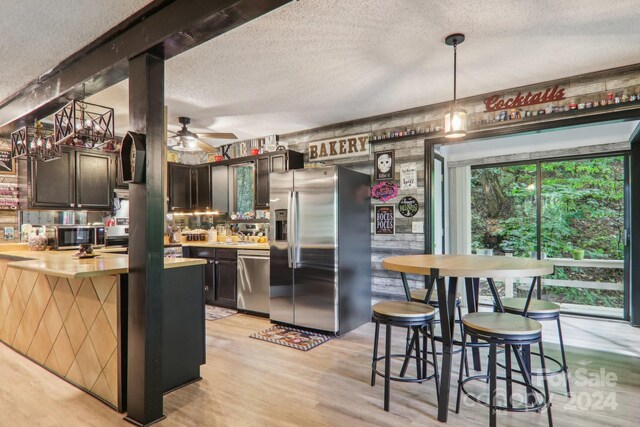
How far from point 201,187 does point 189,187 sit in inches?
9.7

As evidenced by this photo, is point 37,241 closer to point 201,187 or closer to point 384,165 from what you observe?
point 201,187

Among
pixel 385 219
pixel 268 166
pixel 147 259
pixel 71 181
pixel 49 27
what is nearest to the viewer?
pixel 147 259

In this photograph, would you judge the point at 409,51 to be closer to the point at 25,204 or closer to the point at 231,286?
the point at 231,286

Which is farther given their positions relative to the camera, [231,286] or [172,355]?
[231,286]

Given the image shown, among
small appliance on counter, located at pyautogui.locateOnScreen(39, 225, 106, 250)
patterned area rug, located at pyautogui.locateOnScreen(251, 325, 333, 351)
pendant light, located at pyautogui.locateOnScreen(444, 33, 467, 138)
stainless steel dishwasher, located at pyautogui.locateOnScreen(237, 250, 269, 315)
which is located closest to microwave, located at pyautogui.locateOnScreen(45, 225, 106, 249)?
small appliance on counter, located at pyautogui.locateOnScreen(39, 225, 106, 250)

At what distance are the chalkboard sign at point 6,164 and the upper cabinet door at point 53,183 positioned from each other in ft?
1.27

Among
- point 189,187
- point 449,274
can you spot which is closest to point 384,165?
→ point 449,274

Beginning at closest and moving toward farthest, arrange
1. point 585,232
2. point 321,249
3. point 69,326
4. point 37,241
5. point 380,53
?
point 69,326
point 380,53
point 321,249
point 37,241
point 585,232

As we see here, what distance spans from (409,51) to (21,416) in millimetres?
3779

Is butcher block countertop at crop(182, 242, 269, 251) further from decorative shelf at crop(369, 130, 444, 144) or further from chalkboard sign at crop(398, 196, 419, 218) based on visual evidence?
decorative shelf at crop(369, 130, 444, 144)

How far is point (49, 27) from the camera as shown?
2426 millimetres

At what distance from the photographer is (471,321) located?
2.15 metres

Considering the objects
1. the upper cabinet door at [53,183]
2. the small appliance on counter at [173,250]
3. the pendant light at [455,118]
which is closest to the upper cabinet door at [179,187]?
the small appliance on counter at [173,250]

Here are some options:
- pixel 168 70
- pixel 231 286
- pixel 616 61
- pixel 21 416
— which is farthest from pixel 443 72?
pixel 21 416
